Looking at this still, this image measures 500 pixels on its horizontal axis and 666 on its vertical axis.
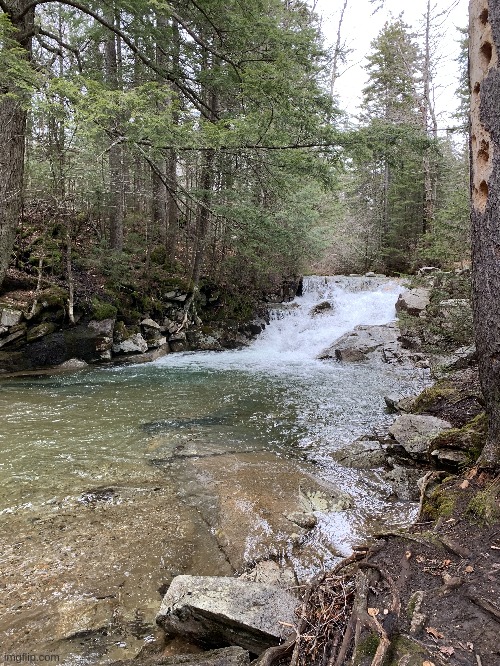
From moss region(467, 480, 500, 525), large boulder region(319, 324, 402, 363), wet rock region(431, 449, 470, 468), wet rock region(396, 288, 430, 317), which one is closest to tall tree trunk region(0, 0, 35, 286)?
wet rock region(431, 449, 470, 468)

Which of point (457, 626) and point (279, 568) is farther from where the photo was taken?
point (279, 568)

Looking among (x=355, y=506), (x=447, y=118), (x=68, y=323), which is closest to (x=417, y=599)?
(x=355, y=506)

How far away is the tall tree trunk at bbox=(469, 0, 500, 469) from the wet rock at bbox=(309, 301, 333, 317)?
13057 mm

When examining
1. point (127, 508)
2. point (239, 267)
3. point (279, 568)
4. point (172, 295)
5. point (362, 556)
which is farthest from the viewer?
point (239, 267)

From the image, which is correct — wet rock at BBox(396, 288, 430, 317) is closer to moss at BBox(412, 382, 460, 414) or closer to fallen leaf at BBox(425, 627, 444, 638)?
moss at BBox(412, 382, 460, 414)

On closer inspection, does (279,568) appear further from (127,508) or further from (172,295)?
(172,295)

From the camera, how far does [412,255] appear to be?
67.0 feet

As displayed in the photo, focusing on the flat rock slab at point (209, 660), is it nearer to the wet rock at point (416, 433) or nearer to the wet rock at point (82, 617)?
the wet rock at point (82, 617)

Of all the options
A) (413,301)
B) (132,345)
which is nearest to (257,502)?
(132,345)

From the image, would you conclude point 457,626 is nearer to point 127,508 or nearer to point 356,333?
point 127,508

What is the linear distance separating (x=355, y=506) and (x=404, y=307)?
10552 millimetres

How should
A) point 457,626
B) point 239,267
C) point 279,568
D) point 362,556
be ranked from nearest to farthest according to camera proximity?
point 457,626, point 362,556, point 279,568, point 239,267

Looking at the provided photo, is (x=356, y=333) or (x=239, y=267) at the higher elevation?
(x=239, y=267)

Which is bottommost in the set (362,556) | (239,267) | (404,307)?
(362,556)
